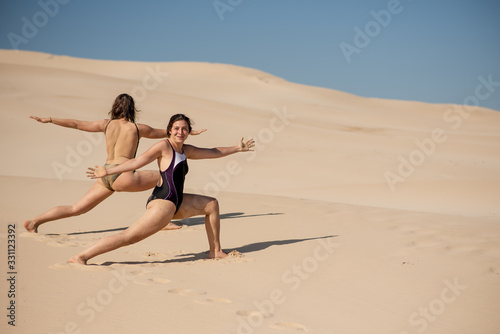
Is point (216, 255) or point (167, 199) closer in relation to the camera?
point (167, 199)

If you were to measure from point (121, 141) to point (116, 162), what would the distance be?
0.26 meters

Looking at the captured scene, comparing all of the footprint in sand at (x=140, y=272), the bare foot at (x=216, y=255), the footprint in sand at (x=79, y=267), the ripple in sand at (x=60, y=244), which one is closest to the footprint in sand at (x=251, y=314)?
the footprint in sand at (x=140, y=272)

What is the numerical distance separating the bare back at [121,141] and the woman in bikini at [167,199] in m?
1.28

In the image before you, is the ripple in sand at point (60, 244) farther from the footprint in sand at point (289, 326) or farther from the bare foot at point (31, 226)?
the footprint in sand at point (289, 326)

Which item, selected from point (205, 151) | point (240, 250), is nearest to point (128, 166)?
point (205, 151)

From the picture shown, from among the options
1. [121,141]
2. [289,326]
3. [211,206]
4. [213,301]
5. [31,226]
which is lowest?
[289,326]

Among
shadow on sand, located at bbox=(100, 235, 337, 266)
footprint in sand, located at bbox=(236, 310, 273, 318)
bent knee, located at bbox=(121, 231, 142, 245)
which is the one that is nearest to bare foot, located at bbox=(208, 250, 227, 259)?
shadow on sand, located at bbox=(100, 235, 337, 266)

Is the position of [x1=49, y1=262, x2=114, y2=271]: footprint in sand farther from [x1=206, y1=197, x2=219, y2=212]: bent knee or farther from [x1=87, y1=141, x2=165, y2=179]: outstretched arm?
[x1=206, y1=197, x2=219, y2=212]: bent knee

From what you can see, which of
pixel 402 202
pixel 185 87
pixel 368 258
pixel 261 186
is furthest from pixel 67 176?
pixel 185 87

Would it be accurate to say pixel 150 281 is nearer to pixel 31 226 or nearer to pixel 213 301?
pixel 213 301

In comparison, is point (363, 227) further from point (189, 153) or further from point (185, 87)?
point (185, 87)

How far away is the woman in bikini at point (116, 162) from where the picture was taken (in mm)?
6652

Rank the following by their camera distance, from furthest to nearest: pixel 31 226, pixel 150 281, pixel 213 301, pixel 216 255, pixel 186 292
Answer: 1. pixel 31 226
2. pixel 216 255
3. pixel 150 281
4. pixel 186 292
5. pixel 213 301

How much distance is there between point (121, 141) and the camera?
6.73 meters
